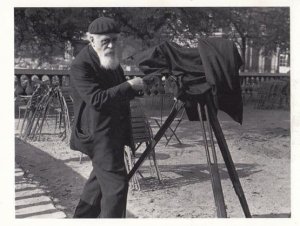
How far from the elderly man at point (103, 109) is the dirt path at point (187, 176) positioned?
141 cm

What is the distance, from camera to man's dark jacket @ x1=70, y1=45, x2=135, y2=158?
3.25 meters

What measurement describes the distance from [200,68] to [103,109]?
0.84m

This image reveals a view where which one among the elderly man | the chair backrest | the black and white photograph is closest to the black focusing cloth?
the black and white photograph

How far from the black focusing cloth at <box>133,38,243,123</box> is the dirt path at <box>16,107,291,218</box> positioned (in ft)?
5.93

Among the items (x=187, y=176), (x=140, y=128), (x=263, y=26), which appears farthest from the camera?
(x=263, y=26)

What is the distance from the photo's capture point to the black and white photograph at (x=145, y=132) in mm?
3354

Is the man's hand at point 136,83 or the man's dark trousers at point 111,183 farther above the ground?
the man's hand at point 136,83

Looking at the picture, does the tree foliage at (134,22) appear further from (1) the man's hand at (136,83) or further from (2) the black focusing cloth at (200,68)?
(1) the man's hand at (136,83)

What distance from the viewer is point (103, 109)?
10.9ft

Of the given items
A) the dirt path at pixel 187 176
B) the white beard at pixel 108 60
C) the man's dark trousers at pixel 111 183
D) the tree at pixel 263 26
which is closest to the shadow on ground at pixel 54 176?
the dirt path at pixel 187 176

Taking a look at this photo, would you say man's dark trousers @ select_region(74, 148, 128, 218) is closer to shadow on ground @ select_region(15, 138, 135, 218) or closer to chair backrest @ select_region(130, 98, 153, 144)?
shadow on ground @ select_region(15, 138, 135, 218)

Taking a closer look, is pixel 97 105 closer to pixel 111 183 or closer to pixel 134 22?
pixel 111 183

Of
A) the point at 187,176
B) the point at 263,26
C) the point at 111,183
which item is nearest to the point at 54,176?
the point at 187,176
